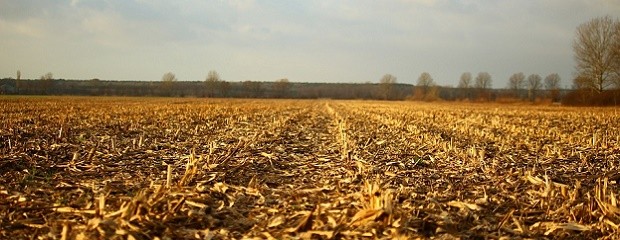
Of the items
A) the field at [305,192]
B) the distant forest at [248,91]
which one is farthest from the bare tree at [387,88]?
the field at [305,192]

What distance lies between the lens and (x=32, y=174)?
19.6ft

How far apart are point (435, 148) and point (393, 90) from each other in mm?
127619

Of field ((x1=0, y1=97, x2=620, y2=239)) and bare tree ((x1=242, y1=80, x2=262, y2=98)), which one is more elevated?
bare tree ((x1=242, y1=80, x2=262, y2=98))

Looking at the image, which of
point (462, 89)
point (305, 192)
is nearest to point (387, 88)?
point (462, 89)

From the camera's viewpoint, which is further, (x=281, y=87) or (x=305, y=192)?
(x=281, y=87)

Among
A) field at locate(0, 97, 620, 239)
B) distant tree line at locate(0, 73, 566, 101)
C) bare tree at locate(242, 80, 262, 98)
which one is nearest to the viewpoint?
field at locate(0, 97, 620, 239)

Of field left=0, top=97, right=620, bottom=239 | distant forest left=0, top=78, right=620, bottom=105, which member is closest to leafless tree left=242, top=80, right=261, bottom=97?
distant forest left=0, top=78, right=620, bottom=105

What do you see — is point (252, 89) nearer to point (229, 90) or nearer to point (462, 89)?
point (229, 90)

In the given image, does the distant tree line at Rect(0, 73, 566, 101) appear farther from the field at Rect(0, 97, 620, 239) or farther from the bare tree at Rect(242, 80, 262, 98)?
the field at Rect(0, 97, 620, 239)

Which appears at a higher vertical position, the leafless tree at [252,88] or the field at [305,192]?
the leafless tree at [252,88]

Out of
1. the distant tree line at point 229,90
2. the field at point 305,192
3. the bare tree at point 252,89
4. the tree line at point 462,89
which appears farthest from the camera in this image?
the bare tree at point 252,89

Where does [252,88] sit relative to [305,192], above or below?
Answer: above

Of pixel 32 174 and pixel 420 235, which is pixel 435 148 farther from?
pixel 32 174

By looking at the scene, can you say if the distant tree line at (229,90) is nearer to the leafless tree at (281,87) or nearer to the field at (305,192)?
the leafless tree at (281,87)
